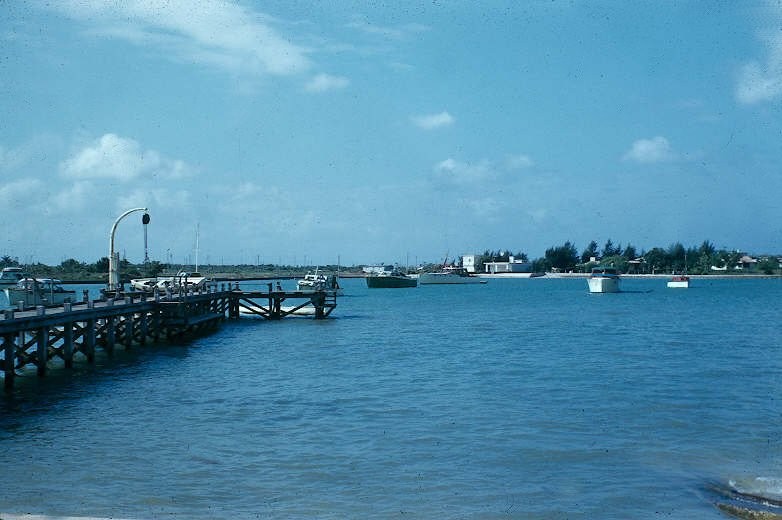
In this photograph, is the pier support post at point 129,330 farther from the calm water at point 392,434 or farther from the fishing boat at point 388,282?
the fishing boat at point 388,282

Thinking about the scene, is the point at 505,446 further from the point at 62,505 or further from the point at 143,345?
the point at 143,345

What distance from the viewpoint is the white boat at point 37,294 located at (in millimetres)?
35531

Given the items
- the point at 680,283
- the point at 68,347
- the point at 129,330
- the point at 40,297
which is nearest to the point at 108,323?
the point at 129,330

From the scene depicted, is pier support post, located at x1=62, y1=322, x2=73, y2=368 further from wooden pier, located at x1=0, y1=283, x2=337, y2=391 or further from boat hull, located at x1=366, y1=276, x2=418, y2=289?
boat hull, located at x1=366, y1=276, x2=418, y2=289

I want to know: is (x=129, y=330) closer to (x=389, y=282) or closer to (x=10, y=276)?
(x=10, y=276)

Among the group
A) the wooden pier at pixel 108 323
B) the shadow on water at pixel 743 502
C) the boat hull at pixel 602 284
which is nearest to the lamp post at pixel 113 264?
the wooden pier at pixel 108 323

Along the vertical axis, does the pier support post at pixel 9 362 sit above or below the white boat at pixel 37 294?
below

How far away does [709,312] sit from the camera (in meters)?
84.8

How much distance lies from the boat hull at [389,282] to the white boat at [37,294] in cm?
13289

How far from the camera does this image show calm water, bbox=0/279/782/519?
1577cm

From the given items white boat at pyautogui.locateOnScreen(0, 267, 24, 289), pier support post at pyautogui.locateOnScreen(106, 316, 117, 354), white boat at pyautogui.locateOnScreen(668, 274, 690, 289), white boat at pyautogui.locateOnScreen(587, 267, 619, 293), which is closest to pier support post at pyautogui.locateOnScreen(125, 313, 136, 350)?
pier support post at pyautogui.locateOnScreen(106, 316, 117, 354)

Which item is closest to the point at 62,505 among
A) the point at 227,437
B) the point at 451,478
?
the point at 227,437

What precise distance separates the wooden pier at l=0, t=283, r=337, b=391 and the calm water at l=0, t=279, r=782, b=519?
1335mm

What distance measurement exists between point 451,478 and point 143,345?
32.3 meters
